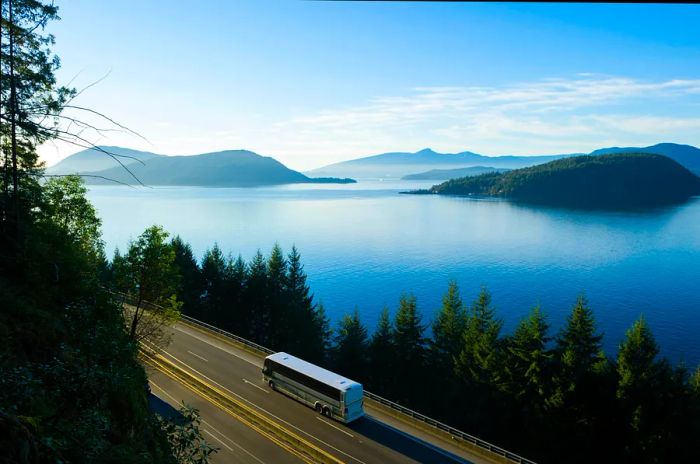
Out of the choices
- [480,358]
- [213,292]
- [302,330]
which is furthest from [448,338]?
[213,292]

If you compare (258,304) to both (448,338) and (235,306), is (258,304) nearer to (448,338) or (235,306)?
(235,306)

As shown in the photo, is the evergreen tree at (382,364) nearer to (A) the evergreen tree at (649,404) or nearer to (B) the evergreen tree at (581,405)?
(B) the evergreen tree at (581,405)

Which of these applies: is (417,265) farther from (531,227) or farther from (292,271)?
(531,227)

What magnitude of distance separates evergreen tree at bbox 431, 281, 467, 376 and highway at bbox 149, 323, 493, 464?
15.6m

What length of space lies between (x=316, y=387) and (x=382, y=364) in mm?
15853

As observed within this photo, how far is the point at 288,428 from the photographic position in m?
21.6

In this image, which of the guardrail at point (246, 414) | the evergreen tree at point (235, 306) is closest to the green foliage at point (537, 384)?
the evergreen tree at point (235, 306)

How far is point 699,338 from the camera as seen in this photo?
4688cm

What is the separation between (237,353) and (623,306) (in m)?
52.6

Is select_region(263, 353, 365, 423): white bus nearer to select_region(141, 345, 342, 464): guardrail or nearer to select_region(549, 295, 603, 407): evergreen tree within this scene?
select_region(141, 345, 342, 464): guardrail

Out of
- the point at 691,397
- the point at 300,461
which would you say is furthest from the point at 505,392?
the point at 300,461

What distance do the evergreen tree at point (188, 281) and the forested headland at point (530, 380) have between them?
25cm

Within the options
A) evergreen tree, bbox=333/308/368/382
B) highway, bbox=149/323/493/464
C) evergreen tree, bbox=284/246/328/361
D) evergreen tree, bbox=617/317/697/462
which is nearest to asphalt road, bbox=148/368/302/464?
highway, bbox=149/323/493/464

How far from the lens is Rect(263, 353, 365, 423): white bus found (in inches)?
870
